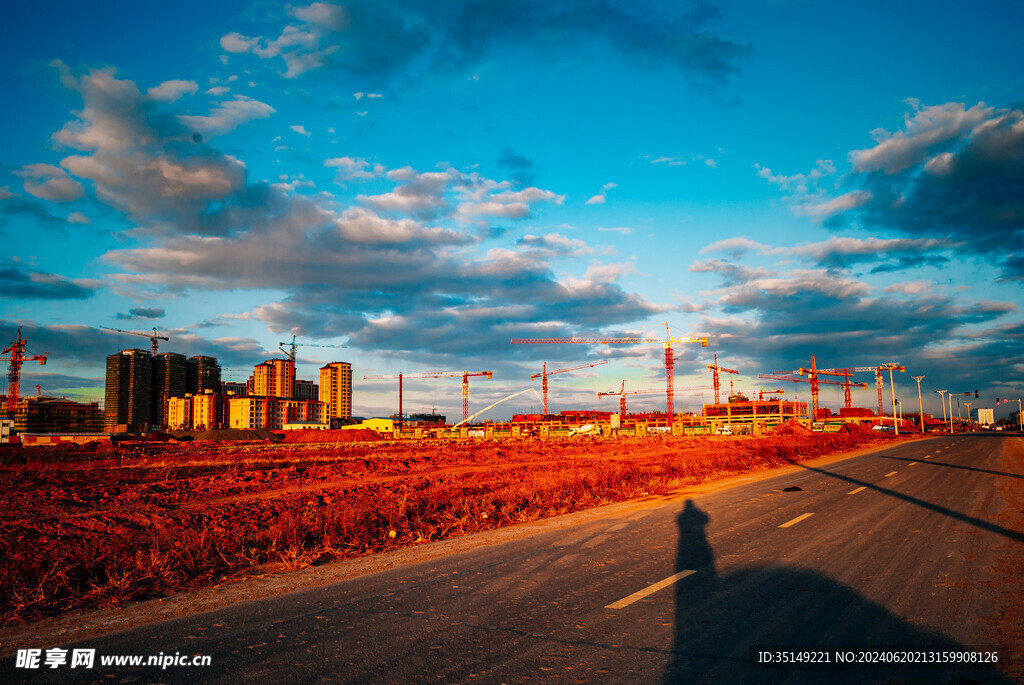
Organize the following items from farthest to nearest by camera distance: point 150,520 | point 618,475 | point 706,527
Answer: point 618,475 < point 150,520 < point 706,527

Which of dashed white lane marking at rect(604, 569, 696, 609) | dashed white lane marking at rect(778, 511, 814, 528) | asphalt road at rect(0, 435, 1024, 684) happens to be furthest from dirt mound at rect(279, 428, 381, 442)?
dashed white lane marking at rect(604, 569, 696, 609)

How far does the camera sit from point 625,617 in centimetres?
597

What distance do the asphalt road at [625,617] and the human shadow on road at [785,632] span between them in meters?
0.02

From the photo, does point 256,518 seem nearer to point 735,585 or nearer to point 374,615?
point 374,615

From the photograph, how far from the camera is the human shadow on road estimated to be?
4523mm

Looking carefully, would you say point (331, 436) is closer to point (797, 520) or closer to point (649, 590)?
point (797, 520)

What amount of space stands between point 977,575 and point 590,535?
581 cm

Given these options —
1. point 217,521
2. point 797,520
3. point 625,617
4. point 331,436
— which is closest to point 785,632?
point 625,617

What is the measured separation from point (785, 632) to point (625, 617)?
4.95ft

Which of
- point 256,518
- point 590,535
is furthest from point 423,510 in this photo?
point 590,535

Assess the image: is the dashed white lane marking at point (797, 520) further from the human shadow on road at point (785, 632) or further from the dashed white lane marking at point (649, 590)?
the dashed white lane marking at point (649, 590)

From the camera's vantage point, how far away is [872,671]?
4.60m

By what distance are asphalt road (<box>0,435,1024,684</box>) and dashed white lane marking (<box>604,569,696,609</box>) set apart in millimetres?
26

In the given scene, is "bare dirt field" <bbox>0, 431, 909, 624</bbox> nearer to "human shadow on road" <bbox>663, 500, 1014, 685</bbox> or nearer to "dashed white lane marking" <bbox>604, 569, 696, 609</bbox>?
"dashed white lane marking" <bbox>604, 569, 696, 609</bbox>
